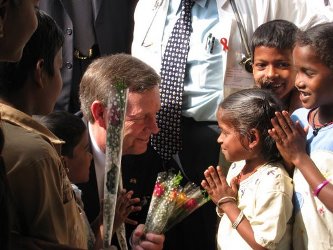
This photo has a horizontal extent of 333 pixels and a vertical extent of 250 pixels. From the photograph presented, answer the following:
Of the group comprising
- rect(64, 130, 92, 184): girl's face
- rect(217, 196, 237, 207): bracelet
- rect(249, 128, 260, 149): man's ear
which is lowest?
rect(217, 196, 237, 207): bracelet

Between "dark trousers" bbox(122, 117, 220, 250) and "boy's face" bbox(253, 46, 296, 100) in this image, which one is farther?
"dark trousers" bbox(122, 117, 220, 250)

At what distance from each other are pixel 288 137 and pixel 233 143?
12.5 inches

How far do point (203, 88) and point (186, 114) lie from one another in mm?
185

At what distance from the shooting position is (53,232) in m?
1.54

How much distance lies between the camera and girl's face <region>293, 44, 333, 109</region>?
2.27m

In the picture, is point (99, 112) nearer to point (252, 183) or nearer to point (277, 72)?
point (252, 183)

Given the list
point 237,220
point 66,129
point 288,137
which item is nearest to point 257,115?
point 288,137

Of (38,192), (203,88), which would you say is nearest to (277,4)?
(203,88)

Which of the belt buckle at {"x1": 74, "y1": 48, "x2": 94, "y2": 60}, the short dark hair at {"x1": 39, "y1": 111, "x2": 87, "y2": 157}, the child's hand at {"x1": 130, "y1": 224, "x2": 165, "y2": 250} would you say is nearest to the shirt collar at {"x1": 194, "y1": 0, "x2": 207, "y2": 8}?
the belt buckle at {"x1": 74, "y1": 48, "x2": 94, "y2": 60}

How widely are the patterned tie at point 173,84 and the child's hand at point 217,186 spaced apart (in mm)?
725

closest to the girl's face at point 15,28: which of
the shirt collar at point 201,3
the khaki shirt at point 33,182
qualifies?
the khaki shirt at point 33,182

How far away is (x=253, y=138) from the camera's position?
2.53 metres

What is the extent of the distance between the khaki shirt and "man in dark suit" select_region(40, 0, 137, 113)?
7.02 feet

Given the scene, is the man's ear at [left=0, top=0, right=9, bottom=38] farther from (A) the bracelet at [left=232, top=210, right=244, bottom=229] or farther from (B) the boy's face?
(B) the boy's face
